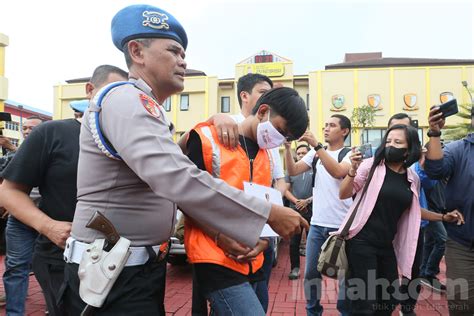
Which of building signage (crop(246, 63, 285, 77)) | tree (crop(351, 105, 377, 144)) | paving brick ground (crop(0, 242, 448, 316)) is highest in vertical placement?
building signage (crop(246, 63, 285, 77))

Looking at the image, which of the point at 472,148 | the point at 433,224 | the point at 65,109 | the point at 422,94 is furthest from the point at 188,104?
the point at 472,148

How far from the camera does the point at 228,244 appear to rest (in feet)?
5.36

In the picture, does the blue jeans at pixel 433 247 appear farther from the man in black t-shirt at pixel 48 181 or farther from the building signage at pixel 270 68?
the building signage at pixel 270 68

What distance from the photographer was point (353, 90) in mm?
28109

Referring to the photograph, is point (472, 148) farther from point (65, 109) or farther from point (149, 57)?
point (65, 109)

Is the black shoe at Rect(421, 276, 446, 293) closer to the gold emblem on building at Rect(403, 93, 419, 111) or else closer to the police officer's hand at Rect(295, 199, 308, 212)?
the police officer's hand at Rect(295, 199, 308, 212)

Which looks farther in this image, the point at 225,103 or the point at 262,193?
the point at 225,103

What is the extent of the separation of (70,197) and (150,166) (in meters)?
1.46

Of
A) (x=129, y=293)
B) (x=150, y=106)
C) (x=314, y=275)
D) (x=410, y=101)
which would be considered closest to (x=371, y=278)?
(x=314, y=275)

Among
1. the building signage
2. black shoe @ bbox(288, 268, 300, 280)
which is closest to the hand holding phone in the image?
black shoe @ bbox(288, 268, 300, 280)

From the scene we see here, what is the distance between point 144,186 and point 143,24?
65 cm

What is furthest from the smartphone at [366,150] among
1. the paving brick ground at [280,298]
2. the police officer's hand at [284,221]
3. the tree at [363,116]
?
the tree at [363,116]

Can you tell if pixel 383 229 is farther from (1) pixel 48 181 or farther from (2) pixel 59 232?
(1) pixel 48 181

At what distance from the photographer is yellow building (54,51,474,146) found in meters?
27.0
